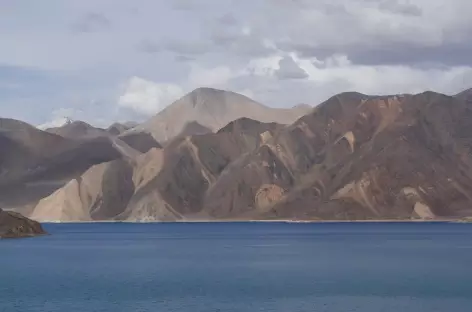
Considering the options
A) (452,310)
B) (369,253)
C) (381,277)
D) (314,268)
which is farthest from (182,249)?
(452,310)

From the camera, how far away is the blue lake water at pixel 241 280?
261ft

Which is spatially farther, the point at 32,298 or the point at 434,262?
the point at 434,262

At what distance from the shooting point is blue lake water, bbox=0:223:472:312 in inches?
3130

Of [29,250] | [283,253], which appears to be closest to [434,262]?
[283,253]

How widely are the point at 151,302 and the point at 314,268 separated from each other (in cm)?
4282

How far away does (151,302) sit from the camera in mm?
81125

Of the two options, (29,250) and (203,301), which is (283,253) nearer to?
(29,250)

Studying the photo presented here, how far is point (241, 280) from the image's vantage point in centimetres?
10250

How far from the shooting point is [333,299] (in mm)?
82375

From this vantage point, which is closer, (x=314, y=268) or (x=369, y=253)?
(x=314, y=268)

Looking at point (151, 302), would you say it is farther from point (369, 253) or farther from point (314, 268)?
point (369, 253)

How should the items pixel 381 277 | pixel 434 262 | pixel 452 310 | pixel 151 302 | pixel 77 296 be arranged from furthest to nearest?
1. pixel 434 262
2. pixel 381 277
3. pixel 77 296
4. pixel 151 302
5. pixel 452 310

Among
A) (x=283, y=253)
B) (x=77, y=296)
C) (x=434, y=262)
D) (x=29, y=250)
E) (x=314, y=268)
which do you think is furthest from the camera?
(x=29, y=250)

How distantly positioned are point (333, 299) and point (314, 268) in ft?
123
